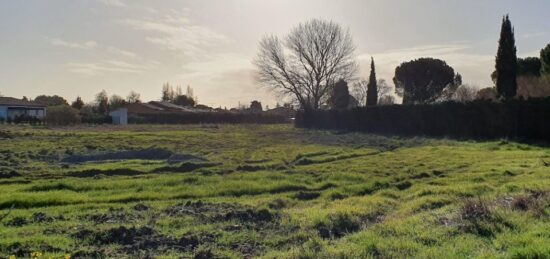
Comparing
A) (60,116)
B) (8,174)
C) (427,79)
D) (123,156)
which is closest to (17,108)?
(60,116)

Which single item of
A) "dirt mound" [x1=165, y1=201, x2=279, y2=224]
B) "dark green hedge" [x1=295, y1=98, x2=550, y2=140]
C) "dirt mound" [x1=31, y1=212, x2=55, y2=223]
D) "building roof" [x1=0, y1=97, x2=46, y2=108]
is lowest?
"dirt mound" [x1=31, y1=212, x2=55, y2=223]

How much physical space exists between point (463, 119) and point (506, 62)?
6.47 metres

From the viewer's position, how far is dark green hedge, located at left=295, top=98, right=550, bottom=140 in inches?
1001

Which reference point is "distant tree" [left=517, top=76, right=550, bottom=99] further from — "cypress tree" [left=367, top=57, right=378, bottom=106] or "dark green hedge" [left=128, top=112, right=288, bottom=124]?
"dark green hedge" [left=128, top=112, right=288, bottom=124]

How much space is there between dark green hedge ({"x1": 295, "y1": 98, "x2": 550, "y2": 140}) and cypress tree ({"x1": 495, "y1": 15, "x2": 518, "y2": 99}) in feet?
15.4

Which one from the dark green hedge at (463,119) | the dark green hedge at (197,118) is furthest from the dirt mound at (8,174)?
the dark green hedge at (197,118)

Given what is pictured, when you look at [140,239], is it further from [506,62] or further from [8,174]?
[506,62]

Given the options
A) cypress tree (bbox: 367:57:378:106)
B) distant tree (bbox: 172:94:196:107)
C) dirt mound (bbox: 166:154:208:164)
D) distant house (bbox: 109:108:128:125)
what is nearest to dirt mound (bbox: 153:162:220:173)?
dirt mound (bbox: 166:154:208:164)

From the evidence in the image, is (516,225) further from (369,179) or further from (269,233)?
(369,179)

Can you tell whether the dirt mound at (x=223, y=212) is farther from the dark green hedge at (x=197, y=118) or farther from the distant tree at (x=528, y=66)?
the dark green hedge at (x=197, y=118)

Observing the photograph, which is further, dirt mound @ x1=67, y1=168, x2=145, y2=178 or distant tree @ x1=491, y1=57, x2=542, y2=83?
distant tree @ x1=491, y1=57, x2=542, y2=83

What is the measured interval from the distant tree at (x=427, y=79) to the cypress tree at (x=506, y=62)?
86.5 feet

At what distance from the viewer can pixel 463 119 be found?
30469mm

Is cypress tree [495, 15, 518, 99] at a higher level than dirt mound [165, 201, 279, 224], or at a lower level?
higher
